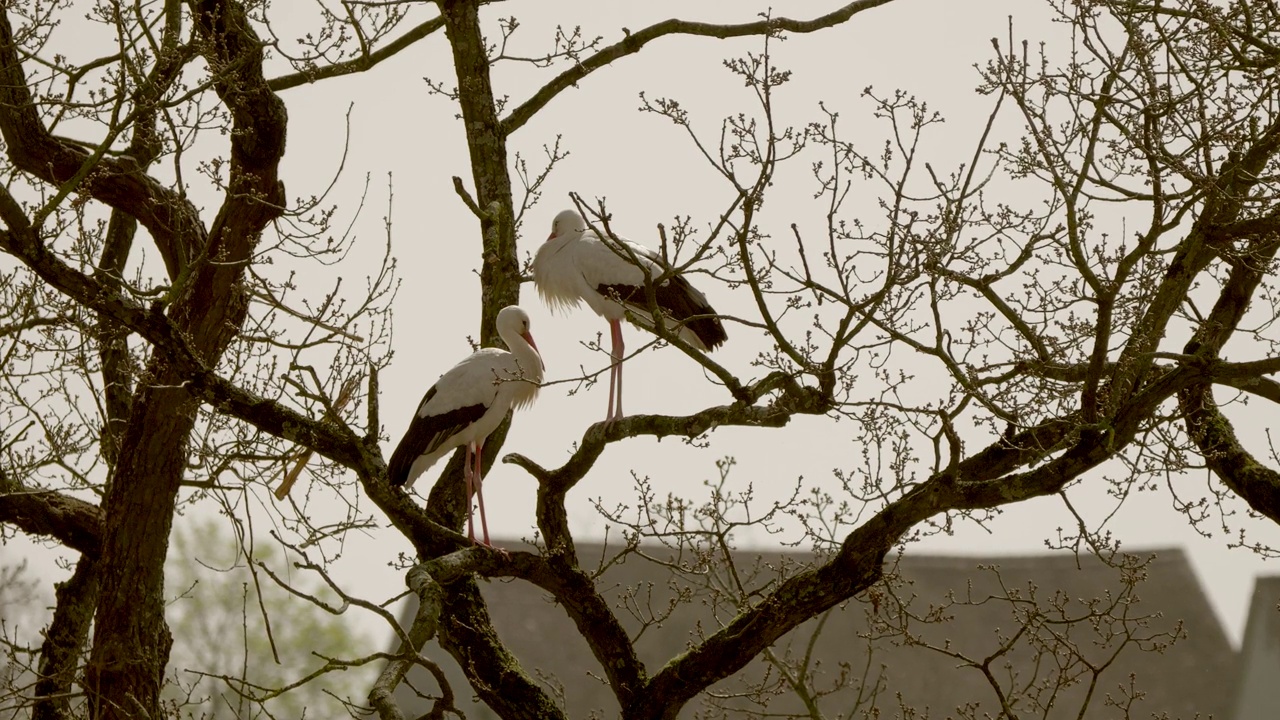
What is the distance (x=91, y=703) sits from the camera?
7273 millimetres

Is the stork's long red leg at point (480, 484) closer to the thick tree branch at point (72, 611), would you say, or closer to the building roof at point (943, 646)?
the thick tree branch at point (72, 611)

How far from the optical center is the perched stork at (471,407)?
289 inches

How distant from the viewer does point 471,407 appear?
24.5ft

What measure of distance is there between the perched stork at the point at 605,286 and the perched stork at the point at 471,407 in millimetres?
350

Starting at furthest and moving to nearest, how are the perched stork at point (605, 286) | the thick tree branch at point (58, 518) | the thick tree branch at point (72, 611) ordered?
the thick tree branch at point (72, 611)
the thick tree branch at point (58, 518)
the perched stork at point (605, 286)

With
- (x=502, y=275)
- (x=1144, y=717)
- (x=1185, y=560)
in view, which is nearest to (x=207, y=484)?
(x=502, y=275)

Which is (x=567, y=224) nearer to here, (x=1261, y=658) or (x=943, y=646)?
(x=943, y=646)

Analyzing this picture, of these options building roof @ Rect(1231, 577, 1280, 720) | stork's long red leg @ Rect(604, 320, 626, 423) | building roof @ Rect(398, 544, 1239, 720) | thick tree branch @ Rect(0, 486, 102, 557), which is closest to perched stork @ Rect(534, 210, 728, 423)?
stork's long red leg @ Rect(604, 320, 626, 423)

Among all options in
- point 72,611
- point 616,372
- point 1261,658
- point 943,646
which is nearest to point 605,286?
point 616,372

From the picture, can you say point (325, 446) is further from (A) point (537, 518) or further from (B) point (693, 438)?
(B) point (693, 438)

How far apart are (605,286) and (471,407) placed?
39.1 inches

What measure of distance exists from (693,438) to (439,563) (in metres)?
1.08

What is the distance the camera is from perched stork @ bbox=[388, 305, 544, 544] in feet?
24.1

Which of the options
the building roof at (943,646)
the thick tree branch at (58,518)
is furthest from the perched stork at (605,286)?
the building roof at (943,646)
